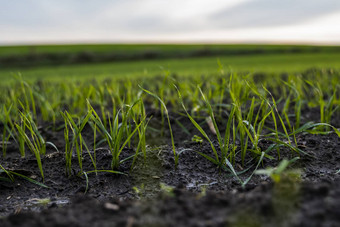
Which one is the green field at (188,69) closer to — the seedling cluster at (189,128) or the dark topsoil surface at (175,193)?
the seedling cluster at (189,128)

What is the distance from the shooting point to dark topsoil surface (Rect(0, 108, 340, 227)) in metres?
0.85

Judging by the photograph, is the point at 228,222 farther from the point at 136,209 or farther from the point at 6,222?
the point at 6,222

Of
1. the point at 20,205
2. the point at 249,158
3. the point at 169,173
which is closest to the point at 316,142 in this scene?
the point at 249,158

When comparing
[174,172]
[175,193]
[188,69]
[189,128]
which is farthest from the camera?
[188,69]

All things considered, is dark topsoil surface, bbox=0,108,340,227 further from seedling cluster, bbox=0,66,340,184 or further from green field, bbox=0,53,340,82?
green field, bbox=0,53,340,82

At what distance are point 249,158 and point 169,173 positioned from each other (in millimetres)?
472

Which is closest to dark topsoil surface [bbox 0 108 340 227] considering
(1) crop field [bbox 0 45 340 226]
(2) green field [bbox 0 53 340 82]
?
(1) crop field [bbox 0 45 340 226]

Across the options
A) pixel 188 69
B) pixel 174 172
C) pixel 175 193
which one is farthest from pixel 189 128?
pixel 188 69

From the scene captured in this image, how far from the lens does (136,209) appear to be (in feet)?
3.03

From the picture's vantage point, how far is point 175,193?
1.03 m

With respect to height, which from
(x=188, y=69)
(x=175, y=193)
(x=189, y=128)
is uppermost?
(x=175, y=193)

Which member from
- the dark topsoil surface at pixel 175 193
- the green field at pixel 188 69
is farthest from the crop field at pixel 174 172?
the green field at pixel 188 69

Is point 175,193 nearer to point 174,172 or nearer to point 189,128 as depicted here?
point 174,172

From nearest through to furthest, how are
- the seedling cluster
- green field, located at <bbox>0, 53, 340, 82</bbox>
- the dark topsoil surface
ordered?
the dark topsoil surface
the seedling cluster
green field, located at <bbox>0, 53, 340, 82</bbox>
